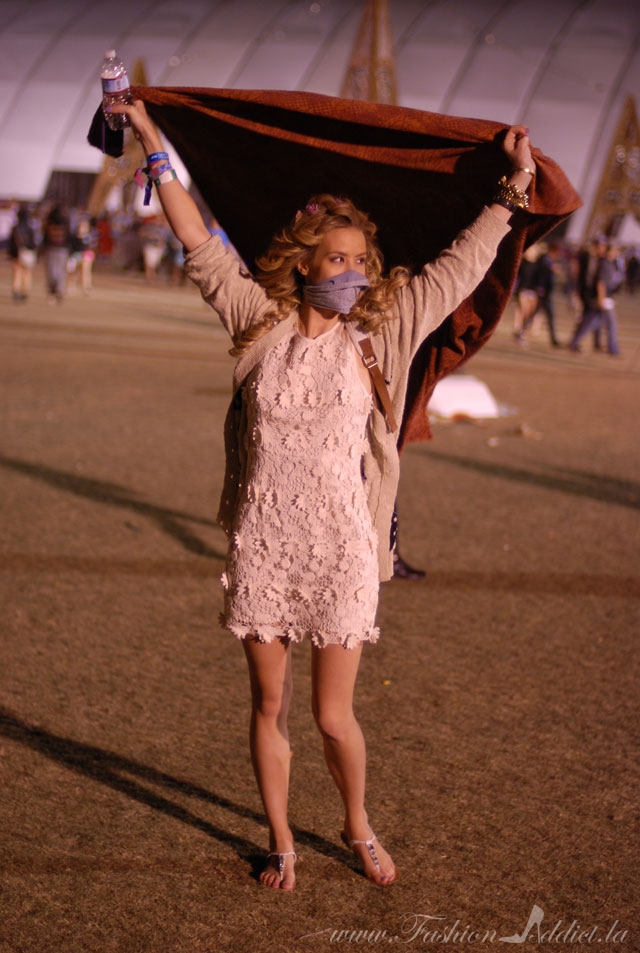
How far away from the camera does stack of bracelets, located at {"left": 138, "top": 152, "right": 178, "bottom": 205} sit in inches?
136

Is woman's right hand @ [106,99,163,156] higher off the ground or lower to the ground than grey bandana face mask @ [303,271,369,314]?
higher

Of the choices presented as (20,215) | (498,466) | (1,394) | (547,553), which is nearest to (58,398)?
(1,394)

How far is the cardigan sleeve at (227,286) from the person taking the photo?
335 centimetres

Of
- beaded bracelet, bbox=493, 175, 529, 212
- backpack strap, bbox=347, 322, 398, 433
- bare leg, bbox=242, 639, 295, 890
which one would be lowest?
bare leg, bbox=242, 639, 295, 890

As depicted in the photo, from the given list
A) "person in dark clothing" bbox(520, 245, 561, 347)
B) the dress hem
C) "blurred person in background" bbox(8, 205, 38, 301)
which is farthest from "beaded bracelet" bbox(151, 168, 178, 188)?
"blurred person in background" bbox(8, 205, 38, 301)

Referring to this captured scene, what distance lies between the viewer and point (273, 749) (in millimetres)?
3477

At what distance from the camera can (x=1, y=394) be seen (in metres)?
12.6

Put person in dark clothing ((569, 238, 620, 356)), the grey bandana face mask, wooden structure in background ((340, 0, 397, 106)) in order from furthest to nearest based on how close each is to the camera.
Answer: person in dark clothing ((569, 238, 620, 356)) → wooden structure in background ((340, 0, 397, 106)) → the grey bandana face mask

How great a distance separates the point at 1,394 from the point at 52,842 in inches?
375

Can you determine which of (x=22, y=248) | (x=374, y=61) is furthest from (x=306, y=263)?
(x=22, y=248)

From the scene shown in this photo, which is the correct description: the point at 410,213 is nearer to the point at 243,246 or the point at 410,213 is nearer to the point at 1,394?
the point at 243,246

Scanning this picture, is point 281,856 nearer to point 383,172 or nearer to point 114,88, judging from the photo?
point 383,172

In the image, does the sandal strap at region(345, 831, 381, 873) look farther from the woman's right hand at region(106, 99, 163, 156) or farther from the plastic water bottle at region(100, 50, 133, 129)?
the plastic water bottle at region(100, 50, 133, 129)

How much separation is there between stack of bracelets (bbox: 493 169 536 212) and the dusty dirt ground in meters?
2.01
